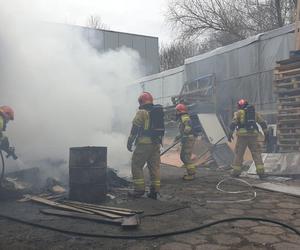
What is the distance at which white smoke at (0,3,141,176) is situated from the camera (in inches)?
299

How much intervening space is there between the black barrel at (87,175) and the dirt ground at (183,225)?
30 centimetres

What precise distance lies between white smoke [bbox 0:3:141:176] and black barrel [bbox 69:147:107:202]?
2.03m

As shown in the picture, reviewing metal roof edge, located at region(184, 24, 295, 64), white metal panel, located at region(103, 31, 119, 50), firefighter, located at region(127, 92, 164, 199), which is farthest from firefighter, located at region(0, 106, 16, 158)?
metal roof edge, located at region(184, 24, 295, 64)

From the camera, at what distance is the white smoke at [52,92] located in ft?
24.9

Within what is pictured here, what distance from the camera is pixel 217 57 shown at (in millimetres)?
12477

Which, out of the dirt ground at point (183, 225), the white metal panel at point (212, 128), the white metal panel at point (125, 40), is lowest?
the dirt ground at point (183, 225)

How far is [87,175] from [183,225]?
193 centimetres

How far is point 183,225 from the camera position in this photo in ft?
13.8

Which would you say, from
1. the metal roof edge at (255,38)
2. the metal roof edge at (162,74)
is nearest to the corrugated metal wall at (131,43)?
the metal roof edge at (162,74)

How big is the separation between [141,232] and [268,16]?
1884 cm

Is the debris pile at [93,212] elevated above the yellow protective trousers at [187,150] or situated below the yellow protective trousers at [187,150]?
below

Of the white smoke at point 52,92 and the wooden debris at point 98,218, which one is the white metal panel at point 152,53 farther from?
the wooden debris at point 98,218

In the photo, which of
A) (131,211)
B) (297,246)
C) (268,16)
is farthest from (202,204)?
(268,16)

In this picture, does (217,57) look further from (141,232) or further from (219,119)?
(141,232)
